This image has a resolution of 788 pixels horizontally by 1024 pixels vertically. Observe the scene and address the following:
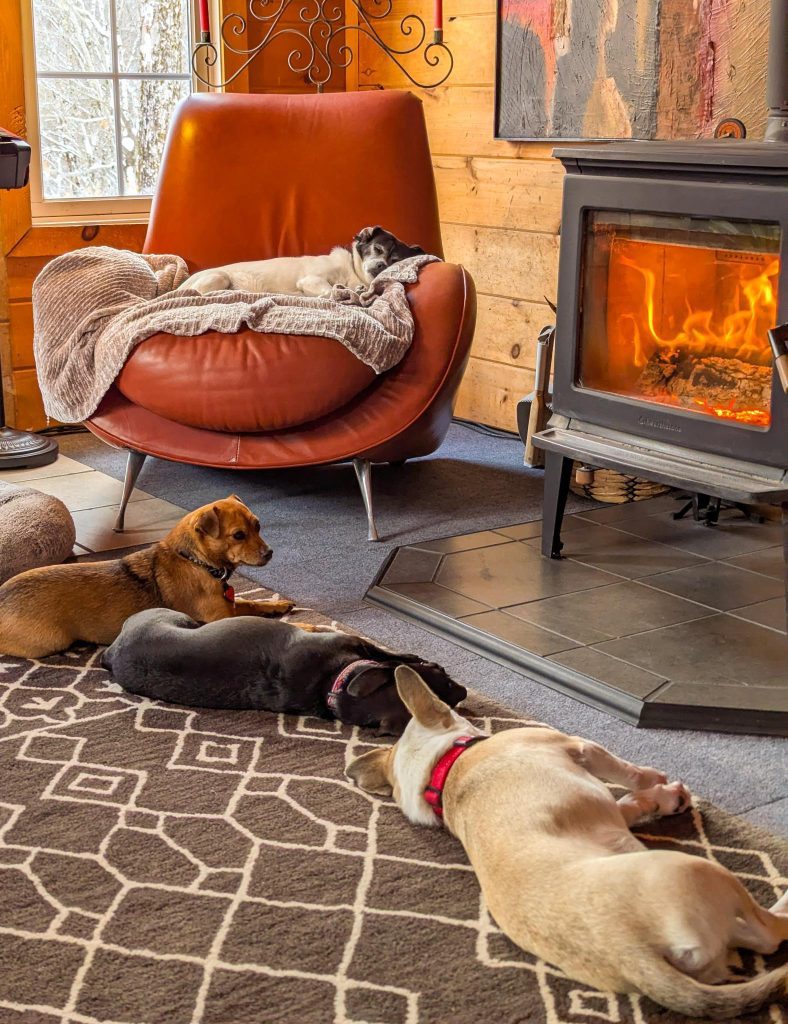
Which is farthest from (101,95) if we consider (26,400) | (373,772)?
(373,772)

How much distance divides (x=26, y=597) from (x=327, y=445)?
1081mm

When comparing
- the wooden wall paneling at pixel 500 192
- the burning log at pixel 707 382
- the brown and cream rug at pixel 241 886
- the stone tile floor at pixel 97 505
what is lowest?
the brown and cream rug at pixel 241 886

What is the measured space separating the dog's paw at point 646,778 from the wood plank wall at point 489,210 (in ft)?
8.28

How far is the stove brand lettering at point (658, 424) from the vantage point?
2.69 metres

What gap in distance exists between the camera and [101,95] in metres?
4.57

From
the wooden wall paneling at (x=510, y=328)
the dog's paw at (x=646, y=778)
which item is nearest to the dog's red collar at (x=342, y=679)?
the dog's paw at (x=646, y=778)

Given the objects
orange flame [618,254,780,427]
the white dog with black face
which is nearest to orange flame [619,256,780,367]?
orange flame [618,254,780,427]

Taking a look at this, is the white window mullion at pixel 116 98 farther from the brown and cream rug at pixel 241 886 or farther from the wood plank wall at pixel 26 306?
the brown and cream rug at pixel 241 886

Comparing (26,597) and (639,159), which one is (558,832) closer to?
(26,597)

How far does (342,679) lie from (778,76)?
1642 millimetres

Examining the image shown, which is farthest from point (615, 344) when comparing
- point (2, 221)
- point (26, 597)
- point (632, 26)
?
point (2, 221)

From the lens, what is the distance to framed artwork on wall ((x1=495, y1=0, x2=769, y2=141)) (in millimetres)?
3250

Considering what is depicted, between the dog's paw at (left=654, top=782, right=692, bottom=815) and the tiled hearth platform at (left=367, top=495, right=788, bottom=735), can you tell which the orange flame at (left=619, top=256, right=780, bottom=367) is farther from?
the dog's paw at (left=654, top=782, right=692, bottom=815)

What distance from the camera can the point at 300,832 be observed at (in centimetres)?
186
